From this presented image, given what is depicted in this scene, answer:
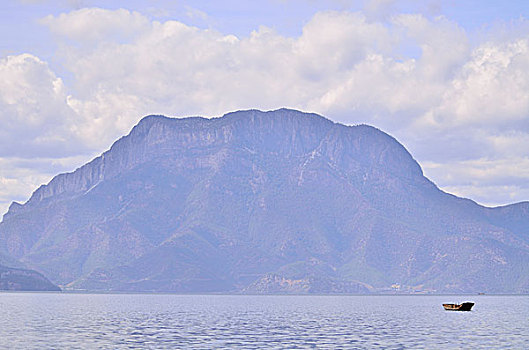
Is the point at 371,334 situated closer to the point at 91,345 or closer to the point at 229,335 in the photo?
the point at 229,335

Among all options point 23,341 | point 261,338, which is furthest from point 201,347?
point 23,341

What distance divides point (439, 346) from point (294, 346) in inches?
1066

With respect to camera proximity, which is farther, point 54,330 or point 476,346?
point 54,330

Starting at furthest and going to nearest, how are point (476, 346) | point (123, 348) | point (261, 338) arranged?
point (261, 338)
point (476, 346)
point (123, 348)

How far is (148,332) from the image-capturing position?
194 meters

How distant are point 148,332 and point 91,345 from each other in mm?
33976

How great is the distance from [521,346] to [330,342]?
3566 centimetres

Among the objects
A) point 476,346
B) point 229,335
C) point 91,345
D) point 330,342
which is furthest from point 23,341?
point 476,346

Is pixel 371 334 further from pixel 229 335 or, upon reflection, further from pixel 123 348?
pixel 123 348

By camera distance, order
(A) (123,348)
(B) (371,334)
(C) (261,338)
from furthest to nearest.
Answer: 1. (B) (371,334)
2. (C) (261,338)
3. (A) (123,348)

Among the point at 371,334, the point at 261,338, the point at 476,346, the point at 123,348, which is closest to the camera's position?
the point at 123,348

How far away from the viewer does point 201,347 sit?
513ft

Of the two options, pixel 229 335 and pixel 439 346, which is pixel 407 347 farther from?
pixel 229 335

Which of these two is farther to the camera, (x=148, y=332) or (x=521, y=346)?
(x=148, y=332)
